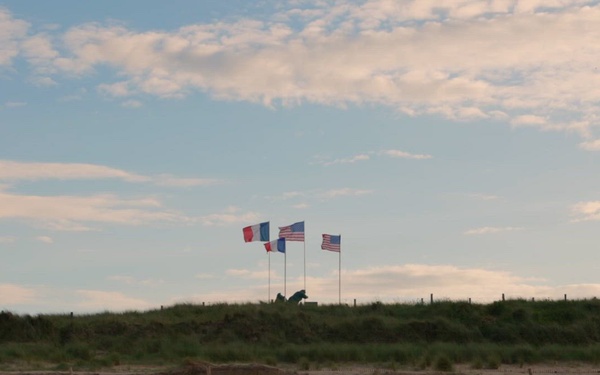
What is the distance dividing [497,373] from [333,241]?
2428 cm

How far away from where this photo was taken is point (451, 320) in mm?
55031

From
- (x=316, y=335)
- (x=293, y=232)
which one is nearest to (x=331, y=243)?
(x=293, y=232)

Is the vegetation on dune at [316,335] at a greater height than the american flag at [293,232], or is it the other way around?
the american flag at [293,232]

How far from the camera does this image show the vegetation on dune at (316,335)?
4515cm

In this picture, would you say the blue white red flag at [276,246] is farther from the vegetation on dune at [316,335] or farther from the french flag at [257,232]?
the vegetation on dune at [316,335]

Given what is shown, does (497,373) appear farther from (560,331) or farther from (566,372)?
(560,331)

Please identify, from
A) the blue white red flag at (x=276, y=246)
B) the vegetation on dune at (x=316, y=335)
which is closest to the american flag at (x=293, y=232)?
the blue white red flag at (x=276, y=246)

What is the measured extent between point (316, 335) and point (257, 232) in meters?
12.3

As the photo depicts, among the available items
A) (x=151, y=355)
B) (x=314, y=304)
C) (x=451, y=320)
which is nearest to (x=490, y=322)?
(x=451, y=320)

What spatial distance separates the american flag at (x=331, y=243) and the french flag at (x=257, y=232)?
3365 millimetres

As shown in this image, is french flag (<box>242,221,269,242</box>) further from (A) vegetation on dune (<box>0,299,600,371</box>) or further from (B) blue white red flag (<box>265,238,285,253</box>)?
(A) vegetation on dune (<box>0,299,600,371</box>)

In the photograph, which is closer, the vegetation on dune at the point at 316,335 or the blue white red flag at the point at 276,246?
the vegetation on dune at the point at 316,335

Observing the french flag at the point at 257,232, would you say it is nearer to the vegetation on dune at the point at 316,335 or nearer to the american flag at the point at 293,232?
the american flag at the point at 293,232

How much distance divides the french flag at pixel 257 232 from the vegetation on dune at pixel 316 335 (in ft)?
15.5
